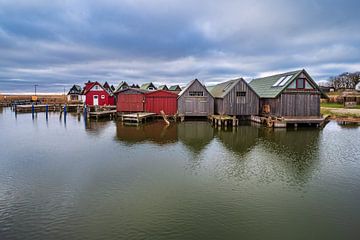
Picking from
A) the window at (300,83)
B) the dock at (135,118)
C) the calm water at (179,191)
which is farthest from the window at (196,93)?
the calm water at (179,191)

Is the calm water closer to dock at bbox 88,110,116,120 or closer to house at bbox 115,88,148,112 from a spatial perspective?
dock at bbox 88,110,116,120

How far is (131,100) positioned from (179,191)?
2828cm

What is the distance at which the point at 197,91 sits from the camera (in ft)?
110

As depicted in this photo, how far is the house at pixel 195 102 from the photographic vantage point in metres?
33.5

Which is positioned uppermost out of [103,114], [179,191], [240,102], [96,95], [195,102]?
[96,95]

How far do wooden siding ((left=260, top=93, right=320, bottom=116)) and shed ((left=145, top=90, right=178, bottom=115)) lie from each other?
13251 millimetres

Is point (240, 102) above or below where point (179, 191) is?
above

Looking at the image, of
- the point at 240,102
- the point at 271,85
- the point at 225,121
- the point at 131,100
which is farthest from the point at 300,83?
the point at 131,100

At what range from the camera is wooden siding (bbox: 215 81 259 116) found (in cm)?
3196

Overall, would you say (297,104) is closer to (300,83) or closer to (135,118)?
(300,83)

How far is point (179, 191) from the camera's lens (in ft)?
31.8

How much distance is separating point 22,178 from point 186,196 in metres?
7.20

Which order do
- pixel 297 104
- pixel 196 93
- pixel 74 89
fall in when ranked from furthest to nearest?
1. pixel 74 89
2. pixel 196 93
3. pixel 297 104

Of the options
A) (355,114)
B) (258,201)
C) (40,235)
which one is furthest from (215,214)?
(355,114)
